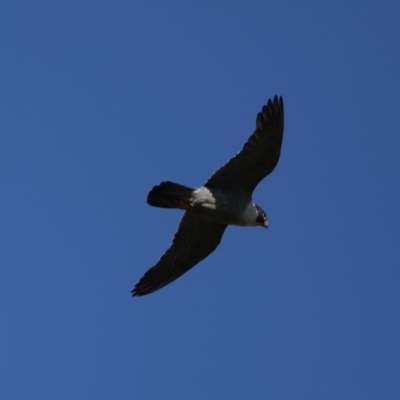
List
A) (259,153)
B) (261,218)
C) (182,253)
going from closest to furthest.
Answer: (259,153)
(261,218)
(182,253)

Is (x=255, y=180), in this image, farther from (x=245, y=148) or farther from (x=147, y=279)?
(x=147, y=279)

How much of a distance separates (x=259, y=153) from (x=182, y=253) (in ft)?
8.09

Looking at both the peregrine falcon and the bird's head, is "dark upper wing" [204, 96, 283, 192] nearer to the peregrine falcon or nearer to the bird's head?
the peregrine falcon

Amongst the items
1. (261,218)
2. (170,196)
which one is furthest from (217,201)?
(261,218)

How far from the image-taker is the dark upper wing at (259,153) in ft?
73.0

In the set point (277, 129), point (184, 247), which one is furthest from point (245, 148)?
point (184, 247)

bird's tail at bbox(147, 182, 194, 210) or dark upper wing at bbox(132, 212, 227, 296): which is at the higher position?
bird's tail at bbox(147, 182, 194, 210)

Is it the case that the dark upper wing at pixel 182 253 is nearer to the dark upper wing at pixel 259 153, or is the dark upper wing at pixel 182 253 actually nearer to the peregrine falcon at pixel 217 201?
the peregrine falcon at pixel 217 201

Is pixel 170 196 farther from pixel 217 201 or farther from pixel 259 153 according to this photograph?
→ pixel 259 153

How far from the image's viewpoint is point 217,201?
22.5 metres

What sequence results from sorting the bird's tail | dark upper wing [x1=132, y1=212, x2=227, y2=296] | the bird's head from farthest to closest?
dark upper wing [x1=132, y1=212, x2=227, y2=296]
the bird's head
the bird's tail

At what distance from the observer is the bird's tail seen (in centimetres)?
2222

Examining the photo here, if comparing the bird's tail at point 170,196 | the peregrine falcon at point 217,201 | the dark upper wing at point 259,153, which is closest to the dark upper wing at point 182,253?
the peregrine falcon at point 217,201

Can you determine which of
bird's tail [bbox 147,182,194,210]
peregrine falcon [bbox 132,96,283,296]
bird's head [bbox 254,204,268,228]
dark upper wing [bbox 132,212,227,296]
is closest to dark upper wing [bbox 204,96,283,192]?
peregrine falcon [bbox 132,96,283,296]
